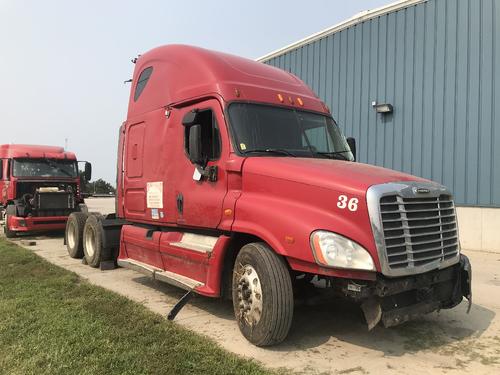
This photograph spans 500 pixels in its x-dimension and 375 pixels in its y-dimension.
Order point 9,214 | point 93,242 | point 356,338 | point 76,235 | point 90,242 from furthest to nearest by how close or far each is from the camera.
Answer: point 9,214, point 76,235, point 90,242, point 93,242, point 356,338

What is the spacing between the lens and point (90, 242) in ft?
31.1

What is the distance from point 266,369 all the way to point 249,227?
4.47 feet

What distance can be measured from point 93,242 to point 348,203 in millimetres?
6441

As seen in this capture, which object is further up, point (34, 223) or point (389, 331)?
point (34, 223)

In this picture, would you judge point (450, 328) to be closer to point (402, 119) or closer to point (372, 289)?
point (372, 289)

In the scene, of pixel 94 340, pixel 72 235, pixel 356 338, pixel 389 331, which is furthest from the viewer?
pixel 72 235

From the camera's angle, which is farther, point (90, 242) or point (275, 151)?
point (90, 242)

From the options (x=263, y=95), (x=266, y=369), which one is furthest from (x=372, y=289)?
(x=263, y=95)

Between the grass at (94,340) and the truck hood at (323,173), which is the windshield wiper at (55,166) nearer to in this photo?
the grass at (94,340)

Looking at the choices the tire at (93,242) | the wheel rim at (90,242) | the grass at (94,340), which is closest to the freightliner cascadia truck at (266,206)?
the grass at (94,340)

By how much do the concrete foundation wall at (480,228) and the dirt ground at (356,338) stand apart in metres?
4.59

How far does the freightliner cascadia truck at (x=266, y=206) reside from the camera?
13.9ft

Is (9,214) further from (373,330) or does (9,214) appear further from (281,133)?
(373,330)

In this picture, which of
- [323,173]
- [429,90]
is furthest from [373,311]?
[429,90]
